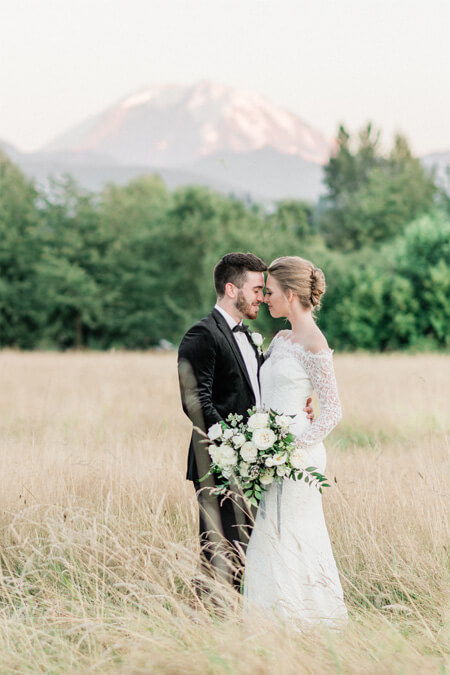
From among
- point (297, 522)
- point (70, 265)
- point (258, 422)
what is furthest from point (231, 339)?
point (70, 265)

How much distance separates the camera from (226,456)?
3.40 m

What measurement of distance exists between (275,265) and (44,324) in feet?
118

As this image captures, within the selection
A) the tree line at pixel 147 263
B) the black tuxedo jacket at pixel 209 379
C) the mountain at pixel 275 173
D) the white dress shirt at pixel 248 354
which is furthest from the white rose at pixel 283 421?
the tree line at pixel 147 263

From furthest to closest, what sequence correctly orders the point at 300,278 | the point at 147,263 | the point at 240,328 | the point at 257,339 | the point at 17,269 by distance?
the point at 147,263
the point at 17,269
the point at 257,339
the point at 240,328
the point at 300,278

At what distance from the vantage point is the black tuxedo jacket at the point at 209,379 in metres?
3.84

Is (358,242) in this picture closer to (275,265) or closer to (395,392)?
(395,392)

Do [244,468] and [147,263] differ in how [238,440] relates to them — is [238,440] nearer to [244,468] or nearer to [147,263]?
[244,468]

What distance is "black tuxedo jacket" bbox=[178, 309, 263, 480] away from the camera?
384cm

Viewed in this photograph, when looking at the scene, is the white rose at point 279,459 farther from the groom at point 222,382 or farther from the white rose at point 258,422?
the groom at point 222,382

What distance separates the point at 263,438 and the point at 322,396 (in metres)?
0.53

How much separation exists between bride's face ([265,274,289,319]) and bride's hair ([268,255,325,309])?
0.09 feet

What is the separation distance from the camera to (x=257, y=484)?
3518 mm

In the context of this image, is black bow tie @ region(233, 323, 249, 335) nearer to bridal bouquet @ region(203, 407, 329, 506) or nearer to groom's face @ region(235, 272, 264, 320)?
groom's face @ region(235, 272, 264, 320)

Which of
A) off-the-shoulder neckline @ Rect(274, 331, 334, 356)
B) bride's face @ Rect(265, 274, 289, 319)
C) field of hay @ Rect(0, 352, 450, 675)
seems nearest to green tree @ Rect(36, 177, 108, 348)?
field of hay @ Rect(0, 352, 450, 675)
